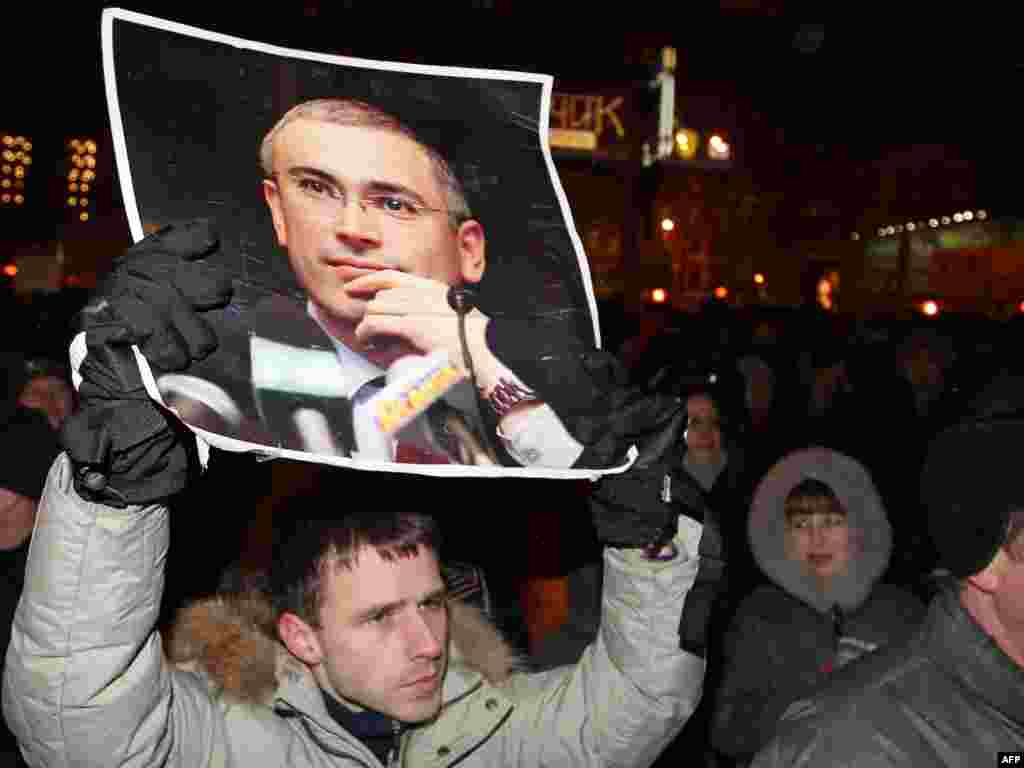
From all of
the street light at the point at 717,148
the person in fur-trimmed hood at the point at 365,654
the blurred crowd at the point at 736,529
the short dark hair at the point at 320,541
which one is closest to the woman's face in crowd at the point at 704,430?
the blurred crowd at the point at 736,529

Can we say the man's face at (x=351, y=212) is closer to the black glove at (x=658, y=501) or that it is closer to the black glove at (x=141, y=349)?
the black glove at (x=141, y=349)

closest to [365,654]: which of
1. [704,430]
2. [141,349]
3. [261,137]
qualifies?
[141,349]

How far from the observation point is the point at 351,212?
1.50m

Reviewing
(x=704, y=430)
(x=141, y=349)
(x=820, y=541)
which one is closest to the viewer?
(x=141, y=349)

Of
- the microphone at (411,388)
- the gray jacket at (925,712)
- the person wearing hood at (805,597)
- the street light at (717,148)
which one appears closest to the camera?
the microphone at (411,388)

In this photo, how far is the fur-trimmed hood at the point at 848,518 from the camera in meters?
3.08

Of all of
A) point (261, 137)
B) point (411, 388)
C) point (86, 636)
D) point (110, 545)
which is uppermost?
point (261, 137)

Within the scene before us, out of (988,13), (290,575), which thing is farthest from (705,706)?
(988,13)

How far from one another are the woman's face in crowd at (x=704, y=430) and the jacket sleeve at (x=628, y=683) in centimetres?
258

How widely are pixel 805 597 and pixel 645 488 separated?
160cm

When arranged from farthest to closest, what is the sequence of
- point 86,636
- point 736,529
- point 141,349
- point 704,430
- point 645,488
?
point 704,430, point 736,529, point 645,488, point 86,636, point 141,349

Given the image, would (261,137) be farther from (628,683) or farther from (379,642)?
(628,683)

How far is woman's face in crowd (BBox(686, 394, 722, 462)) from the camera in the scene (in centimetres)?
442

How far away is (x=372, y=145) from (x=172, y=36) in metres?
0.31
